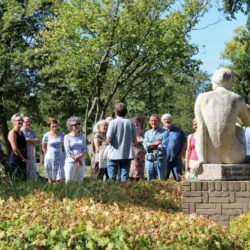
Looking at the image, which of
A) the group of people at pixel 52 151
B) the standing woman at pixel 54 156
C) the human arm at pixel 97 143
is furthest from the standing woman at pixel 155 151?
the standing woman at pixel 54 156

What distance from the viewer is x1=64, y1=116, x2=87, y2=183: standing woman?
1167 cm

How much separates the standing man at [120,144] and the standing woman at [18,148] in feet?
5.14

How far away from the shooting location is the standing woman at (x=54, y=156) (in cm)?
1215

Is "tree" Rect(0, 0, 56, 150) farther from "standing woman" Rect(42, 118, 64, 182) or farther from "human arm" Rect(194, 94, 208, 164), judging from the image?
"human arm" Rect(194, 94, 208, 164)

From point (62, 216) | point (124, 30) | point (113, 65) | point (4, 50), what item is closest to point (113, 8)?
point (124, 30)

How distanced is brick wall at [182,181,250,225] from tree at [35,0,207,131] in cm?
2105

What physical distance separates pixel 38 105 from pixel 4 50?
4.03 metres

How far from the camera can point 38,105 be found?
37.2 meters

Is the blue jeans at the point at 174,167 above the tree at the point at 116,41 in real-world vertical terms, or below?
below

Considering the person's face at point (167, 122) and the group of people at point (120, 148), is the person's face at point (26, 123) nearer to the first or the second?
the group of people at point (120, 148)

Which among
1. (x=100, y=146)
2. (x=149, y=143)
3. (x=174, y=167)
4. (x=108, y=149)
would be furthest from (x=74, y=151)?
(x=174, y=167)

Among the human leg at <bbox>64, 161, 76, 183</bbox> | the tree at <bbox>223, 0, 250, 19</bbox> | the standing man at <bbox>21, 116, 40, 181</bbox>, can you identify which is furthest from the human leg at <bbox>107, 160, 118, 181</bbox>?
the tree at <bbox>223, 0, 250, 19</bbox>

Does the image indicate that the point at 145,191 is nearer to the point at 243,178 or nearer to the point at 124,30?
the point at 243,178

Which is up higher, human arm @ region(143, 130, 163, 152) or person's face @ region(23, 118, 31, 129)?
person's face @ region(23, 118, 31, 129)
